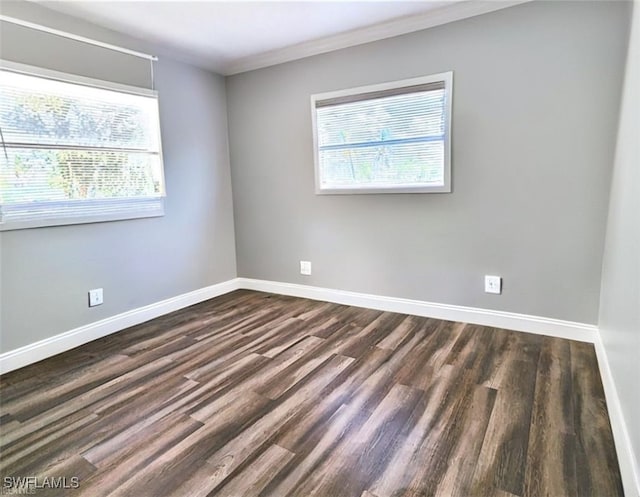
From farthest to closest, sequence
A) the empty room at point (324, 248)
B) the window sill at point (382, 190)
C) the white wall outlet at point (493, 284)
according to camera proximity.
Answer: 1. the window sill at point (382, 190)
2. the white wall outlet at point (493, 284)
3. the empty room at point (324, 248)

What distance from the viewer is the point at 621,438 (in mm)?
1469

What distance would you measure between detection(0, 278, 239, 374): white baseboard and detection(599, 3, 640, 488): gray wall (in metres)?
3.24

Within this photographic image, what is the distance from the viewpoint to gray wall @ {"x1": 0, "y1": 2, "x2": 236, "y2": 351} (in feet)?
8.00

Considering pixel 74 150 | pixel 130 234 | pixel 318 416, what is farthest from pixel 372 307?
pixel 74 150

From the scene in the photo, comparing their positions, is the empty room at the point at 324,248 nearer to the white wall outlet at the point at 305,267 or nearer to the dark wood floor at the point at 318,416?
the dark wood floor at the point at 318,416

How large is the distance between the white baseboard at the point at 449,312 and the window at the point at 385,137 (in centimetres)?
96

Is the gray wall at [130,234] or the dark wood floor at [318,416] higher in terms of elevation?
the gray wall at [130,234]

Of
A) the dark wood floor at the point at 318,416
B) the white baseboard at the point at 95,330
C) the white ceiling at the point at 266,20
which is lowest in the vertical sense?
the dark wood floor at the point at 318,416

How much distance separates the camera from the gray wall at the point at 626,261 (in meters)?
1.37

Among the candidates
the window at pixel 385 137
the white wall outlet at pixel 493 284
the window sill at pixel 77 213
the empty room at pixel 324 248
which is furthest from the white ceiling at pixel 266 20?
the white wall outlet at pixel 493 284

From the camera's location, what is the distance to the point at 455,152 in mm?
2832

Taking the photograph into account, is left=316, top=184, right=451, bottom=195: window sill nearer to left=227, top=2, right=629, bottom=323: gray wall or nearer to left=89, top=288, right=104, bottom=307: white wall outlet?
left=227, top=2, right=629, bottom=323: gray wall

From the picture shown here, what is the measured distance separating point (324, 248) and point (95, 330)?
203 cm

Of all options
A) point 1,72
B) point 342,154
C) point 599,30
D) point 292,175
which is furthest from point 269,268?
point 599,30
